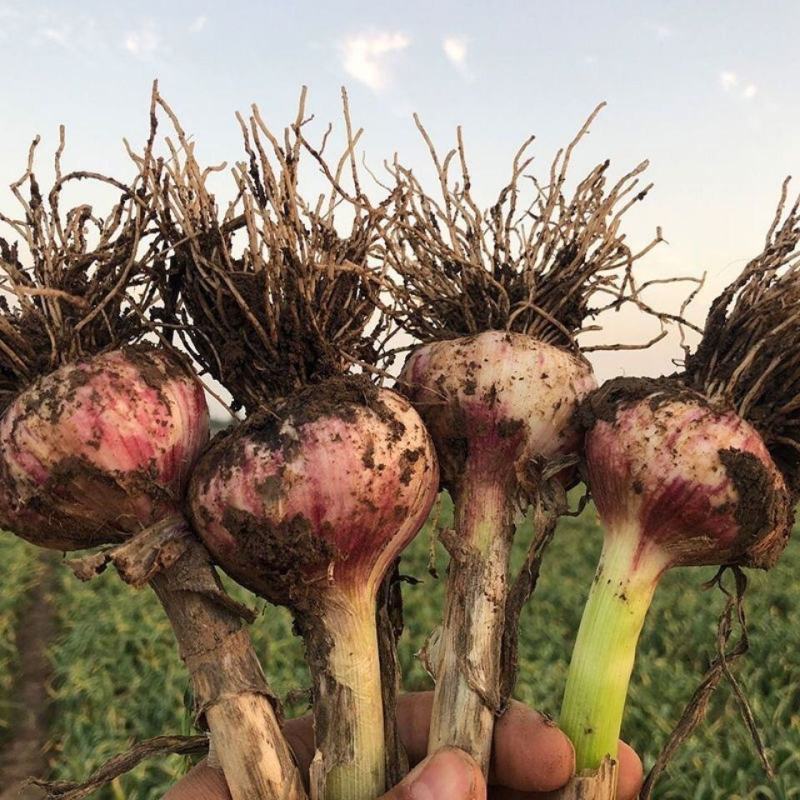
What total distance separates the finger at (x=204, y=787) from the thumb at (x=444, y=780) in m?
0.36

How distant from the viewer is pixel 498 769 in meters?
1.84

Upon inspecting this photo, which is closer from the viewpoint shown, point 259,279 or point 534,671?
point 259,279

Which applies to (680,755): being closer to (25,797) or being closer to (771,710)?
(771,710)

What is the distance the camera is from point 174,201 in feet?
5.46

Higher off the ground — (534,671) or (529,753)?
(529,753)

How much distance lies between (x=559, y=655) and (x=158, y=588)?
5097mm

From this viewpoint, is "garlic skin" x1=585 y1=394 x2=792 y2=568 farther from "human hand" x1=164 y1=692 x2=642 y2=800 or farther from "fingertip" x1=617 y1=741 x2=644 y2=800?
"fingertip" x1=617 y1=741 x2=644 y2=800

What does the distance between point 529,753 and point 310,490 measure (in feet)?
2.71

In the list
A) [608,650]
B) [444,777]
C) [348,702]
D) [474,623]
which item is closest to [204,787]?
[348,702]

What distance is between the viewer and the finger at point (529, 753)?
1.68 m

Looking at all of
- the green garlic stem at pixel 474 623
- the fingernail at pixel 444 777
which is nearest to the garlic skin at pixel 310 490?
the green garlic stem at pixel 474 623

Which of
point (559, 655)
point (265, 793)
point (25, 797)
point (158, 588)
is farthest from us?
point (559, 655)

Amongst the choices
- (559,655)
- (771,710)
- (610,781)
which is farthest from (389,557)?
(559,655)

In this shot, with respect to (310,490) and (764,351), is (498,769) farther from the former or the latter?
(764,351)
